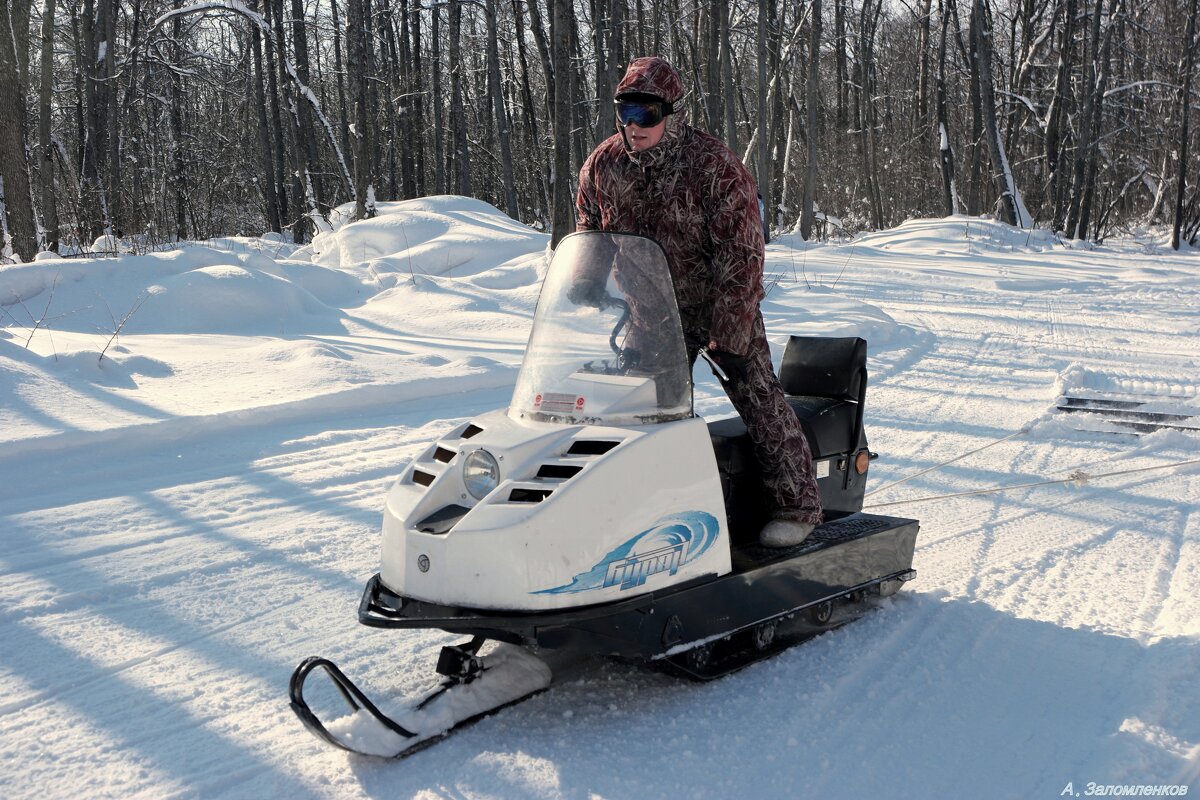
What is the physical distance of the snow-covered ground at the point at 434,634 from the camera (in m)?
2.75

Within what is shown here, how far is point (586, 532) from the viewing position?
2.79m

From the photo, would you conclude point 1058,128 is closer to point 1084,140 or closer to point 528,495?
point 1084,140

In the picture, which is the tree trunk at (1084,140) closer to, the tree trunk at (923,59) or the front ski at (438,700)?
the tree trunk at (923,59)

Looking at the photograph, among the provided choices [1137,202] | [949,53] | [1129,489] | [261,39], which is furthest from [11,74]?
[949,53]

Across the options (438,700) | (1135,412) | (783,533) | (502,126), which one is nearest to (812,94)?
(502,126)

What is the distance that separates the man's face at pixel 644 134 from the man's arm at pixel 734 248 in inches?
7.7

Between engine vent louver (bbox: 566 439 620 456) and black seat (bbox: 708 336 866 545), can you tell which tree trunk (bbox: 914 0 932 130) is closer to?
black seat (bbox: 708 336 866 545)

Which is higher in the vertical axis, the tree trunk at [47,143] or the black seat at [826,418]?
the tree trunk at [47,143]

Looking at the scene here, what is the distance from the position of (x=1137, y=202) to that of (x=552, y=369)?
3742 centimetres

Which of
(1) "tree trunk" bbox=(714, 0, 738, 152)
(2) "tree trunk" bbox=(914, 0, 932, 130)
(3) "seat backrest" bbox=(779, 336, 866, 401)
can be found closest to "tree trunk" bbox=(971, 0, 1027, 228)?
(2) "tree trunk" bbox=(914, 0, 932, 130)

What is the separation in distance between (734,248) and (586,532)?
113cm

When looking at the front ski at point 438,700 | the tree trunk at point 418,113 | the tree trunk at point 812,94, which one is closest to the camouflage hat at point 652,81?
the front ski at point 438,700

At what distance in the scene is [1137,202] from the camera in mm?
35125

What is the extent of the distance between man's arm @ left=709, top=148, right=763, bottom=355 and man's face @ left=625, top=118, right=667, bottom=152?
0.64 feet
